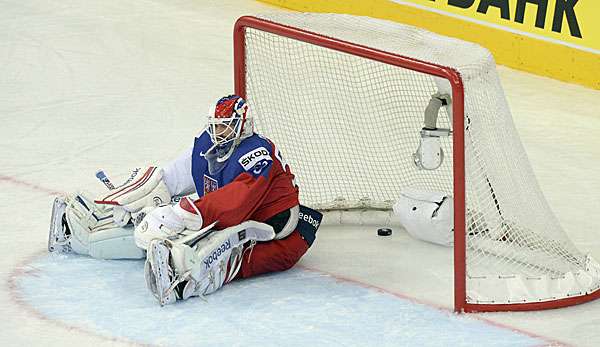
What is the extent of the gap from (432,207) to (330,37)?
0.91m

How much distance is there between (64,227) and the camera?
6332 mm

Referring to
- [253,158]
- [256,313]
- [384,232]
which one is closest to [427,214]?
[384,232]

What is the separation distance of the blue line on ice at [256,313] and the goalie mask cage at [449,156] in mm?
242

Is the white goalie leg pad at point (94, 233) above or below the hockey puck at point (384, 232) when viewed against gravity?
below

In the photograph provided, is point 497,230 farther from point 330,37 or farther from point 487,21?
point 487,21

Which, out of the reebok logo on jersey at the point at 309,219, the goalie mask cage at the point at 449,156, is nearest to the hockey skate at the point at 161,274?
the reebok logo on jersey at the point at 309,219

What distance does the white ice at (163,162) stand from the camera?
555 centimetres

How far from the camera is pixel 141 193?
625 centimetres

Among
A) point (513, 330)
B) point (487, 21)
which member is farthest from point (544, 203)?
point (487, 21)

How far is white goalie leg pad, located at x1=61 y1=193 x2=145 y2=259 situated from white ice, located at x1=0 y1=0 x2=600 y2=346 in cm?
5

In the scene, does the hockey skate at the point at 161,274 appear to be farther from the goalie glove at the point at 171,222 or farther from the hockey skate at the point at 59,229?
the hockey skate at the point at 59,229

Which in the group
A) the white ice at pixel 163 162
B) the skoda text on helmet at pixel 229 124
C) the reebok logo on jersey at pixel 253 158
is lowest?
the white ice at pixel 163 162

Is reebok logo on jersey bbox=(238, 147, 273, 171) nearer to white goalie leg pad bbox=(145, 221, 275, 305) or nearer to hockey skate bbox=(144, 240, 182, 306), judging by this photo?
white goalie leg pad bbox=(145, 221, 275, 305)

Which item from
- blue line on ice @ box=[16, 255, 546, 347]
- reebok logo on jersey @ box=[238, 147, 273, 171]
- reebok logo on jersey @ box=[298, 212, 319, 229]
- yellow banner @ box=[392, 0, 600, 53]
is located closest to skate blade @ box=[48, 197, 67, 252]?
blue line on ice @ box=[16, 255, 546, 347]
